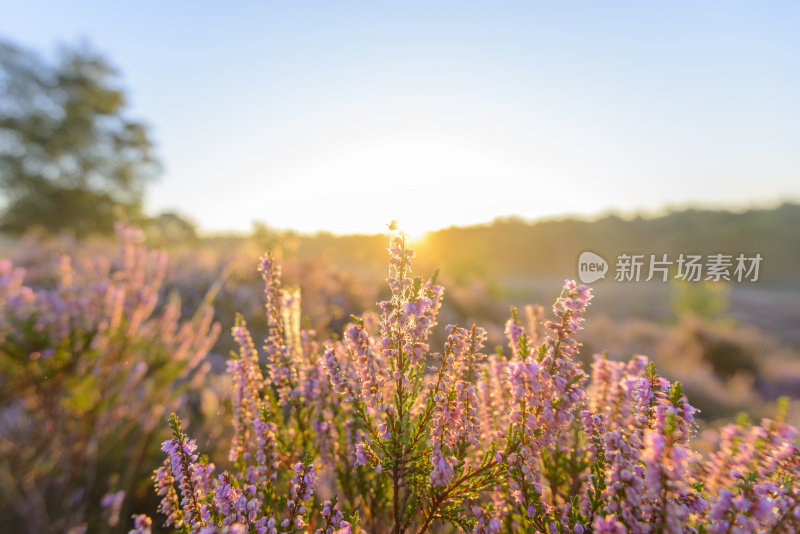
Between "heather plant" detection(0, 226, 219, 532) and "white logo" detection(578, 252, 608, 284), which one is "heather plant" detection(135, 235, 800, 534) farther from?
"white logo" detection(578, 252, 608, 284)

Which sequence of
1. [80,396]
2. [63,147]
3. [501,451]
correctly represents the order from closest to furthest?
[501,451]
[80,396]
[63,147]

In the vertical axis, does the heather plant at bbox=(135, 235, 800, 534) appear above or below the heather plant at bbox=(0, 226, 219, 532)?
above

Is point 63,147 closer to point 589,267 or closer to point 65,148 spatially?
point 65,148

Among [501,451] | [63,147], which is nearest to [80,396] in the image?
[501,451]

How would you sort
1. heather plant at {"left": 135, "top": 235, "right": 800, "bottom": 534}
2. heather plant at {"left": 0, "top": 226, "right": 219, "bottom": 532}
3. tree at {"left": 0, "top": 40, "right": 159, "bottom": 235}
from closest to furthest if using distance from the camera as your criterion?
heather plant at {"left": 135, "top": 235, "right": 800, "bottom": 534}
heather plant at {"left": 0, "top": 226, "right": 219, "bottom": 532}
tree at {"left": 0, "top": 40, "right": 159, "bottom": 235}

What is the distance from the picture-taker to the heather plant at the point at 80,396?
2772 mm

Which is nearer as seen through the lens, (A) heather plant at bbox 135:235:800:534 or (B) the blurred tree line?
(A) heather plant at bbox 135:235:800:534

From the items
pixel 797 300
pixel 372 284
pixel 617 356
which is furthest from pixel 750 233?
pixel 372 284

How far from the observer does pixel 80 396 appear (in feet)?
10.7

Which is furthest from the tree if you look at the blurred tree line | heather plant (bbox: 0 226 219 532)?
heather plant (bbox: 0 226 219 532)

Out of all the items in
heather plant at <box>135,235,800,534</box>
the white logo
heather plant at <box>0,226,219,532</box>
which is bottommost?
heather plant at <box>0,226,219,532</box>

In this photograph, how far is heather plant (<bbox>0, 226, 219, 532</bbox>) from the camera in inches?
109

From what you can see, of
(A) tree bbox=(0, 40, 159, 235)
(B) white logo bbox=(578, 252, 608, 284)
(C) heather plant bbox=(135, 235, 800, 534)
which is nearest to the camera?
(C) heather plant bbox=(135, 235, 800, 534)

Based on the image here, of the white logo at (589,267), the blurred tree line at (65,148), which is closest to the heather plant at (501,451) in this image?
the white logo at (589,267)
